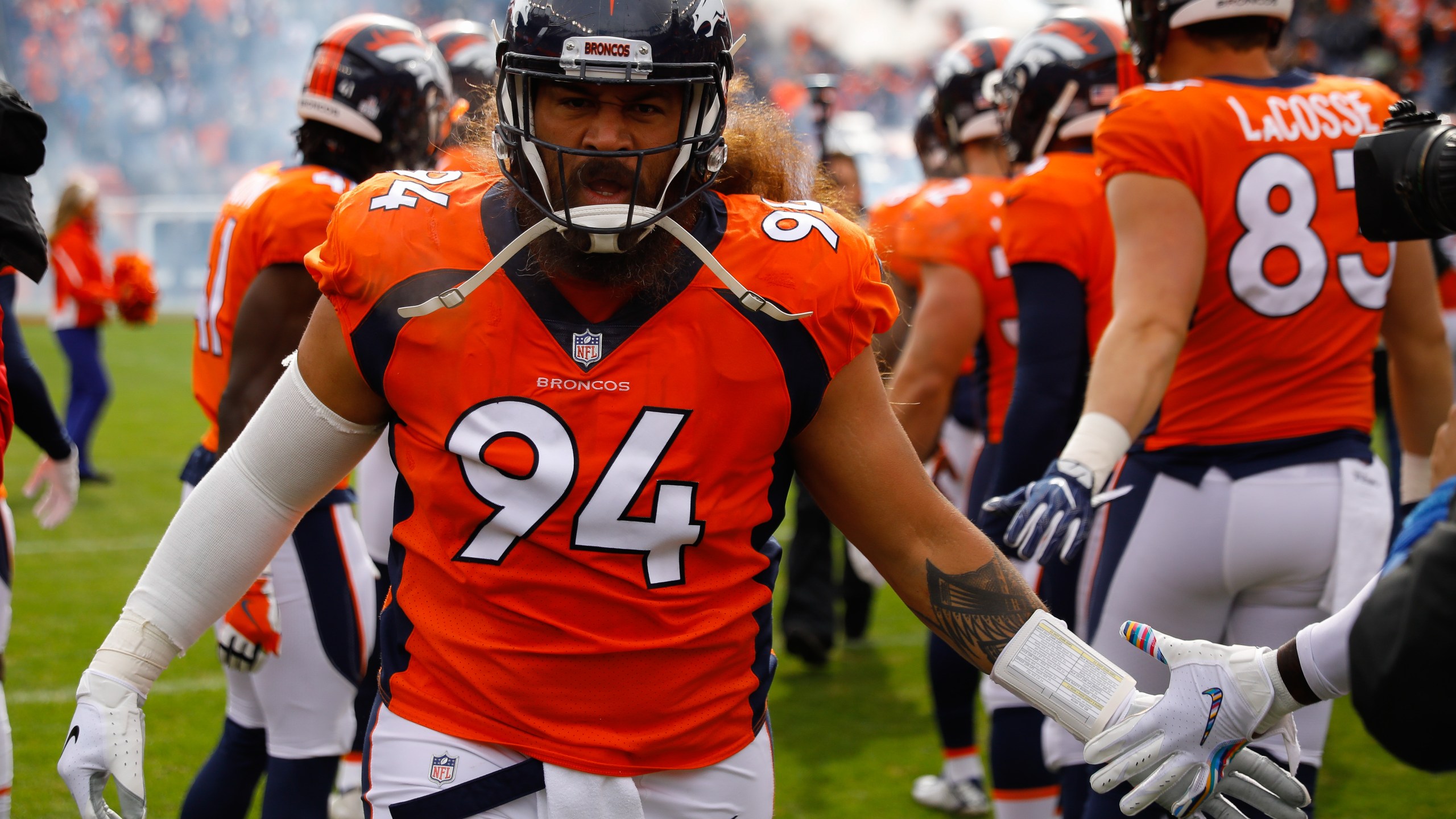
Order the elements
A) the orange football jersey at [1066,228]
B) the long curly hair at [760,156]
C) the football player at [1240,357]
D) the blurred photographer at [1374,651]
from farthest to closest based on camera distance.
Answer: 1. the orange football jersey at [1066,228]
2. the football player at [1240,357]
3. the long curly hair at [760,156]
4. the blurred photographer at [1374,651]

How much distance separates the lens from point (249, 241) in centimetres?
304

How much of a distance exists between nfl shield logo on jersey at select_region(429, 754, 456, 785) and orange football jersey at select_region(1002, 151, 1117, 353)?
2.00 metres

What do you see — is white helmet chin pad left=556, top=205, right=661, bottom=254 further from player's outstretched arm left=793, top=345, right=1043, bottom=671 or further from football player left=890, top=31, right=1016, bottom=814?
football player left=890, top=31, right=1016, bottom=814

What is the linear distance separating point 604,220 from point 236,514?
0.72m

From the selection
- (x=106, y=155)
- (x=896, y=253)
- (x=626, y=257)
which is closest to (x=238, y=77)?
(x=106, y=155)

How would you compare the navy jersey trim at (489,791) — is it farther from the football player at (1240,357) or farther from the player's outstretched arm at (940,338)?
the player's outstretched arm at (940,338)

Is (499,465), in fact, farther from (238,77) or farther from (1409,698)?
(238,77)

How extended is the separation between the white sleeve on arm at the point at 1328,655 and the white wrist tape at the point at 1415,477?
1326mm

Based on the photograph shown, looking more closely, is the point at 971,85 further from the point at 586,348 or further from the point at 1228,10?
the point at 586,348

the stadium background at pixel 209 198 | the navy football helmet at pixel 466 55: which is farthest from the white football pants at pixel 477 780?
the navy football helmet at pixel 466 55

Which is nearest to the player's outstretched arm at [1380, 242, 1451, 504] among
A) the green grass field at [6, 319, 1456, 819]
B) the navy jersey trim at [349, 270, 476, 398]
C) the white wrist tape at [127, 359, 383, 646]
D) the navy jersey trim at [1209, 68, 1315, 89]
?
the navy jersey trim at [1209, 68, 1315, 89]

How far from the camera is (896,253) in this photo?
12.6 ft

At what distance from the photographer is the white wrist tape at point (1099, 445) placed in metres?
2.38

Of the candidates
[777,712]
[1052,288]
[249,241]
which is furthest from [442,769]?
[777,712]
